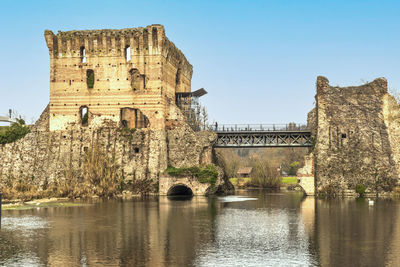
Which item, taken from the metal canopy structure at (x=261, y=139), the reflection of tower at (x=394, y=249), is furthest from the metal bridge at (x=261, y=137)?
the reflection of tower at (x=394, y=249)

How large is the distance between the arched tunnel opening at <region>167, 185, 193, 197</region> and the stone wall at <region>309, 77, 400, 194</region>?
10.6 metres

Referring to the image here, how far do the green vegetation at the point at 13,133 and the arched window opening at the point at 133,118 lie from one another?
27.6 ft

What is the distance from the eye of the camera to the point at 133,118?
44969 mm

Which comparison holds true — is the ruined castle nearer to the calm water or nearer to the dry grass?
the dry grass

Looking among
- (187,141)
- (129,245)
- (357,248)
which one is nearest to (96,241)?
(129,245)

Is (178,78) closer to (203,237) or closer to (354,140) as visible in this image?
(354,140)

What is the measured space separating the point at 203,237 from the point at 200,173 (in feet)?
72.2

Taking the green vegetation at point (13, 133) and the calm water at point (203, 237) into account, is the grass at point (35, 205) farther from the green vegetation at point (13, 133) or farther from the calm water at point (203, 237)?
the green vegetation at point (13, 133)

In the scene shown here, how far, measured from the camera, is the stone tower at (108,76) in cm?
4247

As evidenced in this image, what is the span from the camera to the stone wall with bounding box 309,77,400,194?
128 ft

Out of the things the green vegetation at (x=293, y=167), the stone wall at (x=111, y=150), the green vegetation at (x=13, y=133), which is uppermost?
the green vegetation at (x=13, y=133)

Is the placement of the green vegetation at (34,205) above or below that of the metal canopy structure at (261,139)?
below

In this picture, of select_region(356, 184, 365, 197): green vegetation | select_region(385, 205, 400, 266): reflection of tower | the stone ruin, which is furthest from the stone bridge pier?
select_region(385, 205, 400, 266): reflection of tower

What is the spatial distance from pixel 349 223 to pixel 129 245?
9697mm
